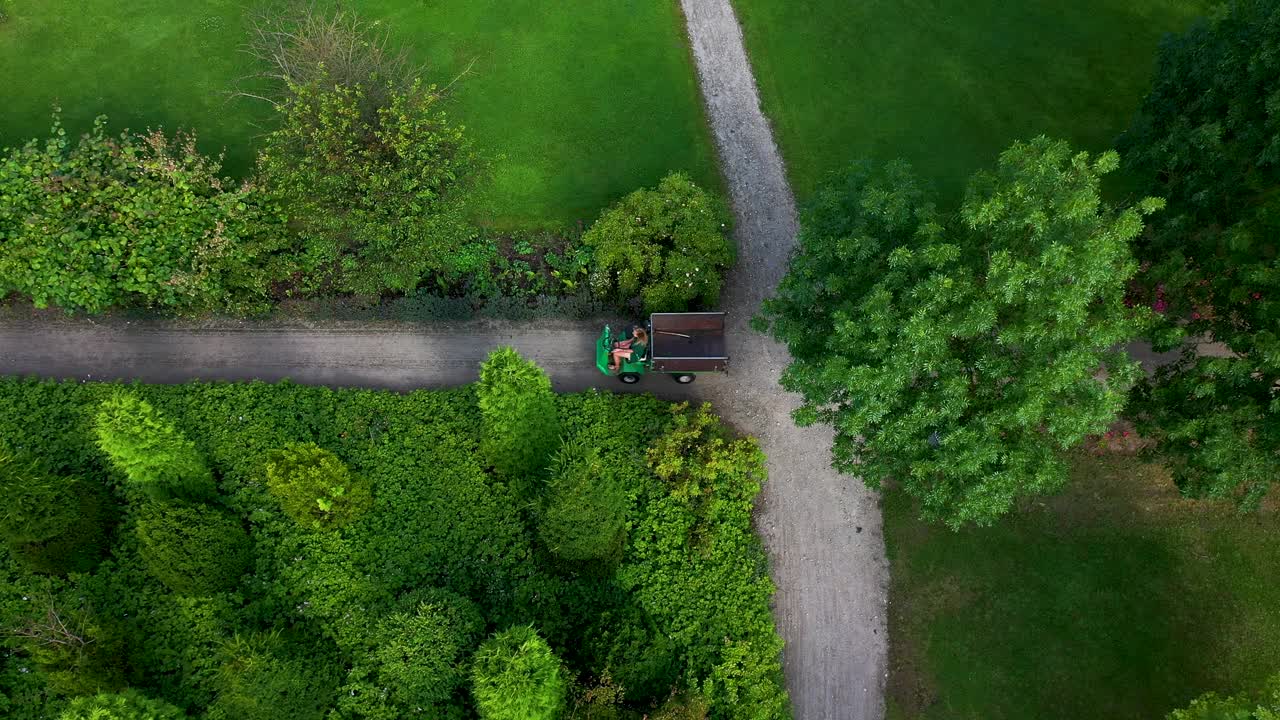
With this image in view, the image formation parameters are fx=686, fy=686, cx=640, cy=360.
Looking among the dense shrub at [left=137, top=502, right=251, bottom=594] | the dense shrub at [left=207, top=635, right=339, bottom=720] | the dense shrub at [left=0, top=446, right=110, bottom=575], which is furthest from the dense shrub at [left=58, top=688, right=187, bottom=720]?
the dense shrub at [left=0, top=446, right=110, bottom=575]

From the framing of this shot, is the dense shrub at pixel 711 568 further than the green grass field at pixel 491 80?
No

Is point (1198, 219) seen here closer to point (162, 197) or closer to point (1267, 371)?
point (1267, 371)

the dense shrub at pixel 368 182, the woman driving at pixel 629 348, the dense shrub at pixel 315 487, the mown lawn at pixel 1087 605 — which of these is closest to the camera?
the dense shrub at pixel 315 487

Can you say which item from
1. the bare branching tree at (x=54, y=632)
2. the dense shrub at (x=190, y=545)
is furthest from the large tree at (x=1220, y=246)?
the bare branching tree at (x=54, y=632)

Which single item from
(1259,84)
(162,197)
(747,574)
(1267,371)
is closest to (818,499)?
(747,574)

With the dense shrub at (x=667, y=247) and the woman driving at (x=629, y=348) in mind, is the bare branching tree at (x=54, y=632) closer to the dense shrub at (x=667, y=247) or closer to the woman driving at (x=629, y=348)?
the woman driving at (x=629, y=348)

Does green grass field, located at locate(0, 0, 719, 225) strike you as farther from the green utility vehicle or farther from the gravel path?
the green utility vehicle
